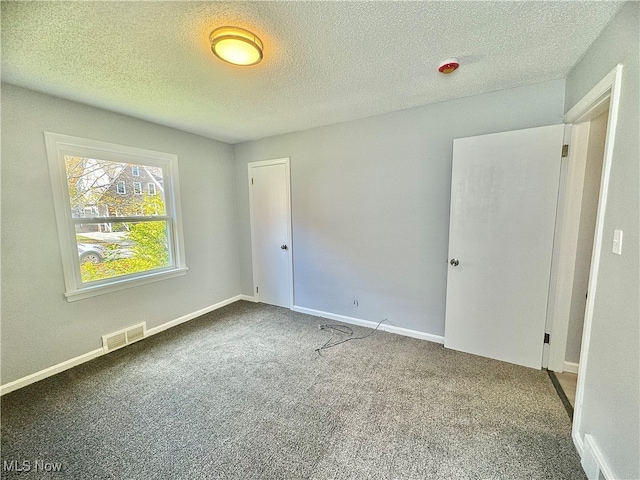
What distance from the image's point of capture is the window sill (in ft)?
7.61

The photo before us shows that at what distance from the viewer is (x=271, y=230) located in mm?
3617

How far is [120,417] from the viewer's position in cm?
172

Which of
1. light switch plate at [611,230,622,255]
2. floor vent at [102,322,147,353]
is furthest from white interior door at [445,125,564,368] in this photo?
floor vent at [102,322,147,353]

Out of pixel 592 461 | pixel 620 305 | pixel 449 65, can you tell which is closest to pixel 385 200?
pixel 449 65

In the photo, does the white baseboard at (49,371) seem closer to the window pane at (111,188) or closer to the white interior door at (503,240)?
the window pane at (111,188)

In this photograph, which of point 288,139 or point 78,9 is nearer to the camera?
point 78,9

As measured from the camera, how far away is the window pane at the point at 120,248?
7.99ft

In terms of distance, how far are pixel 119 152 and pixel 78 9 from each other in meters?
1.61

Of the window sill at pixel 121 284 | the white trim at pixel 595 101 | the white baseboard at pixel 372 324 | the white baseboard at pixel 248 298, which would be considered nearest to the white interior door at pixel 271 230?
the white baseboard at pixel 248 298

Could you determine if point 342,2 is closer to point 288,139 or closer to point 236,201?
point 288,139

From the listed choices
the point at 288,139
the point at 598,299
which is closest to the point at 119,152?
the point at 288,139

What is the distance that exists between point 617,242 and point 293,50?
2.03m

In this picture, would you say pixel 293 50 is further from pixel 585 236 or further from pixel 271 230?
pixel 585 236

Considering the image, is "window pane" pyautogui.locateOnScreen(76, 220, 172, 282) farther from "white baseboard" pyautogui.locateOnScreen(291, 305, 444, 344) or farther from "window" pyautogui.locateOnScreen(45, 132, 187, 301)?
"white baseboard" pyautogui.locateOnScreen(291, 305, 444, 344)
